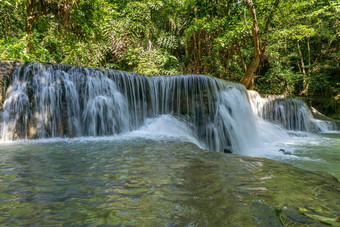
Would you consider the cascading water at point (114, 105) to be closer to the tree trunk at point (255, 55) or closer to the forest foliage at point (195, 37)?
the forest foliage at point (195, 37)

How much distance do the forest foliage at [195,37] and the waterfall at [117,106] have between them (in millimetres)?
2504

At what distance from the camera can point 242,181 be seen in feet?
6.68

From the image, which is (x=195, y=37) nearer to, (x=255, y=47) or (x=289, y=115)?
(x=255, y=47)

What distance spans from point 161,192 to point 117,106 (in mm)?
5128

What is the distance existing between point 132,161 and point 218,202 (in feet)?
4.78

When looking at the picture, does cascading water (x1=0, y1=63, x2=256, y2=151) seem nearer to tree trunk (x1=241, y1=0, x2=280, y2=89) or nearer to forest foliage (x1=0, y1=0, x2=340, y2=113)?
forest foliage (x1=0, y1=0, x2=340, y2=113)

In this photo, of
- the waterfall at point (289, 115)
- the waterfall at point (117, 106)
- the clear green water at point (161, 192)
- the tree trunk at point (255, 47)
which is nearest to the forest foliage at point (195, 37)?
the tree trunk at point (255, 47)

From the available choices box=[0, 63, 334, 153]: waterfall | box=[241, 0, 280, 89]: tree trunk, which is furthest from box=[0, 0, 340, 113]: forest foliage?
box=[0, 63, 334, 153]: waterfall

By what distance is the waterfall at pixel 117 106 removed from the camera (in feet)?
17.4

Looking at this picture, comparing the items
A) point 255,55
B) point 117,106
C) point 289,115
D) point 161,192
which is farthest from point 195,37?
point 161,192

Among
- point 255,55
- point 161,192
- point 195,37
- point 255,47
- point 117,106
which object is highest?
point 195,37

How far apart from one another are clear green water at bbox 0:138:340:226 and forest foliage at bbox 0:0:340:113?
675cm

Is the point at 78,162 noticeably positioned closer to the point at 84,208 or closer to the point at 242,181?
the point at 84,208

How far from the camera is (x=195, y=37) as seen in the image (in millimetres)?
17391
